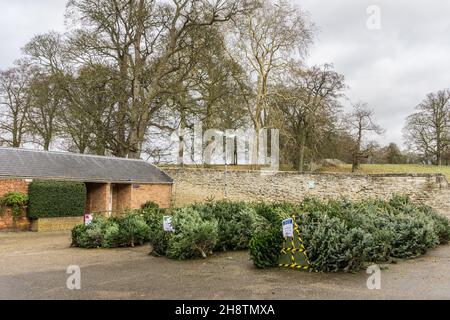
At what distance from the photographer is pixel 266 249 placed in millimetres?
7551

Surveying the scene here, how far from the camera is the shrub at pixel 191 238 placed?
28.2 ft

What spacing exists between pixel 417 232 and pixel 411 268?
1724 millimetres

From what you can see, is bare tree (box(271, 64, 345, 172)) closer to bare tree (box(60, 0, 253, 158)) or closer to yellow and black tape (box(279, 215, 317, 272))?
bare tree (box(60, 0, 253, 158))

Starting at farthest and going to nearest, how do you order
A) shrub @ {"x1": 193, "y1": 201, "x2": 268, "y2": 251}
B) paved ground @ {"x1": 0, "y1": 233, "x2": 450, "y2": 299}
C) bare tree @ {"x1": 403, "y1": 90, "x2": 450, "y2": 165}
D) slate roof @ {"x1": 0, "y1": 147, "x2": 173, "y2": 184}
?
bare tree @ {"x1": 403, "y1": 90, "x2": 450, "y2": 165}
slate roof @ {"x1": 0, "y1": 147, "x2": 173, "y2": 184}
shrub @ {"x1": 193, "y1": 201, "x2": 268, "y2": 251}
paved ground @ {"x1": 0, "y1": 233, "x2": 450, "y2": 299}

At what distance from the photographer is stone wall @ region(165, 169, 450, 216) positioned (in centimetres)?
1420

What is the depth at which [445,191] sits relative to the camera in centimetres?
1380

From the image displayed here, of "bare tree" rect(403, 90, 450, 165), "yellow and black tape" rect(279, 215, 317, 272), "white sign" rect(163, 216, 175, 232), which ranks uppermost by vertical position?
"bare tree" rect(403, 90, 450, 165)

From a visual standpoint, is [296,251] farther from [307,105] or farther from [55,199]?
[307,105]

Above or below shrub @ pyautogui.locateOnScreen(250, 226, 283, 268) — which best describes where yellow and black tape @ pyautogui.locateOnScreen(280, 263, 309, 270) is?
below

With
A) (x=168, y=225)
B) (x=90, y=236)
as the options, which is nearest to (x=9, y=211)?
(x=90, y=236)

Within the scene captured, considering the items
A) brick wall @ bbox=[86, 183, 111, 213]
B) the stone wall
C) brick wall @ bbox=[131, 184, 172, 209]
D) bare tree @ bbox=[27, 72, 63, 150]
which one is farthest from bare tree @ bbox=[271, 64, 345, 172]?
bare tree @ bbox=[27, 72, 63, 150]

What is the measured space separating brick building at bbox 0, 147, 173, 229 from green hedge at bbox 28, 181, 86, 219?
1.97 feet

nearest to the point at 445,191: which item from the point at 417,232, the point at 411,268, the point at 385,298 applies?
the point at 417,232

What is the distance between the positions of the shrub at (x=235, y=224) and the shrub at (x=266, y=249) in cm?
205
